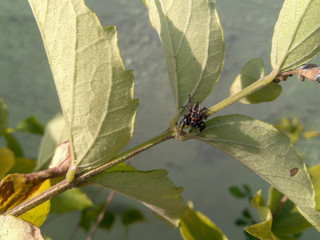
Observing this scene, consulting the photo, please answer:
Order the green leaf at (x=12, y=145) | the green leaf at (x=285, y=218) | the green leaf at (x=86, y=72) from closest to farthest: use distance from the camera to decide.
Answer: the green leaf at (x=86, y=72)
the green leaf at (x=285, y=218)
the green leaf at (x=12, y=145)

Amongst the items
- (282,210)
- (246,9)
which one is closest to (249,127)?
(282,210)

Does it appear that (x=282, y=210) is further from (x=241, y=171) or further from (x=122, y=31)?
(x=122, y=31)

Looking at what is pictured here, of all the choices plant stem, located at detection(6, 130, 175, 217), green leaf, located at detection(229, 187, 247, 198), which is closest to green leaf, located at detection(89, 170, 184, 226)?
plant stem, located at detection(6, 130, 175, 217)

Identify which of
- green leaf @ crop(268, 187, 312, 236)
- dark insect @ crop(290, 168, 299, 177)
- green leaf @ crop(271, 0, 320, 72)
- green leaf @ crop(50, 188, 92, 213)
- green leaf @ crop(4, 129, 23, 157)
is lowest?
green leaf @ crop(268, 187, 312, 236)

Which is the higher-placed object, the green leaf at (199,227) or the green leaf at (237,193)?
the green leaf at (199,227)

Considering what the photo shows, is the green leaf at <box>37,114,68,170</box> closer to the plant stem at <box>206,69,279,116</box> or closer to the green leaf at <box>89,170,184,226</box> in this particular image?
the green leaf at <box>89,170,184,226</box>

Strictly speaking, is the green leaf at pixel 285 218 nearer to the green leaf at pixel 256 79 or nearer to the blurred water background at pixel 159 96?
the green leaf at pixel 256 79

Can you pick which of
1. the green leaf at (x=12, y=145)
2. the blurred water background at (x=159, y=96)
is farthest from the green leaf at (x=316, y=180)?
the green leaf at (x=12, y=145)
